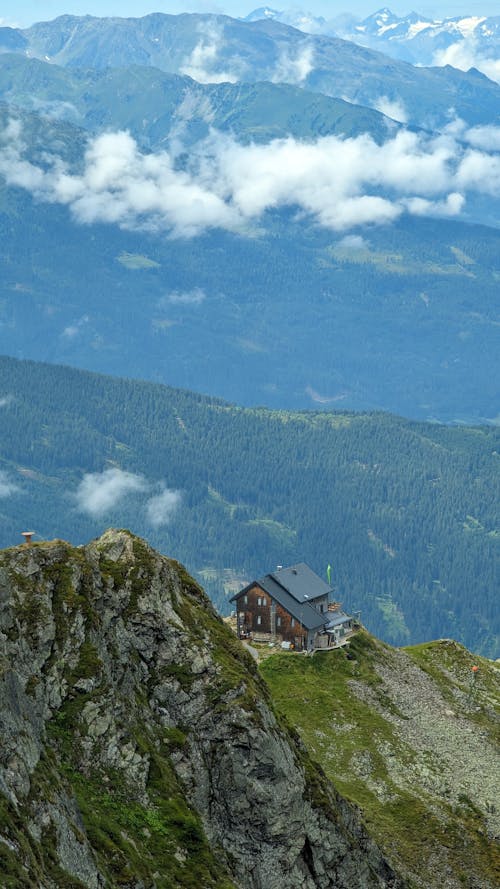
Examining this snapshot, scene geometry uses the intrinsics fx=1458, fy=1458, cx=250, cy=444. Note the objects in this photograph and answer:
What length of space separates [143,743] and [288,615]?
79.0m

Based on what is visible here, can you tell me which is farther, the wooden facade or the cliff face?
the wooden facade

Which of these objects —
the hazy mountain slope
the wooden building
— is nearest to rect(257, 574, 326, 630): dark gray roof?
the wooden building

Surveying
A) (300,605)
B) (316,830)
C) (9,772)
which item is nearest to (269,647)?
(300,605)

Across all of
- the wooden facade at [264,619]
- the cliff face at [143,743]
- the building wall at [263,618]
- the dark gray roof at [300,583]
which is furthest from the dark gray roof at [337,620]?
the cliff face at [143,743]

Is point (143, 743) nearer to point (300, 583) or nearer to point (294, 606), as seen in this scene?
point (294, 606)

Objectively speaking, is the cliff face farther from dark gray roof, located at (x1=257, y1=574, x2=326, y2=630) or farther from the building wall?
the building wall

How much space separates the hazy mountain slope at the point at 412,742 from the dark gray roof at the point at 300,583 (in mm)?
8334

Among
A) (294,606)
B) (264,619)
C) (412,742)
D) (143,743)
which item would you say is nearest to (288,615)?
(294,606)

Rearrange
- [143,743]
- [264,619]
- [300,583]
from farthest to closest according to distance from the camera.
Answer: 1. [300,583]
2. [264,619]
3. [143,743]

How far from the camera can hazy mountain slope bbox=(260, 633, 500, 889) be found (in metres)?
106

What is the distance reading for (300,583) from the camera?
15662 centimetres

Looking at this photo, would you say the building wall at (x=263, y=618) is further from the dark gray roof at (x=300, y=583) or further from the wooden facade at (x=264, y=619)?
the dark gray roof at (x=300, y=583)

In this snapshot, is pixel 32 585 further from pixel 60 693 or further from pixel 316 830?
pixel 316 830

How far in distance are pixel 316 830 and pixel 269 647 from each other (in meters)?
68.2
